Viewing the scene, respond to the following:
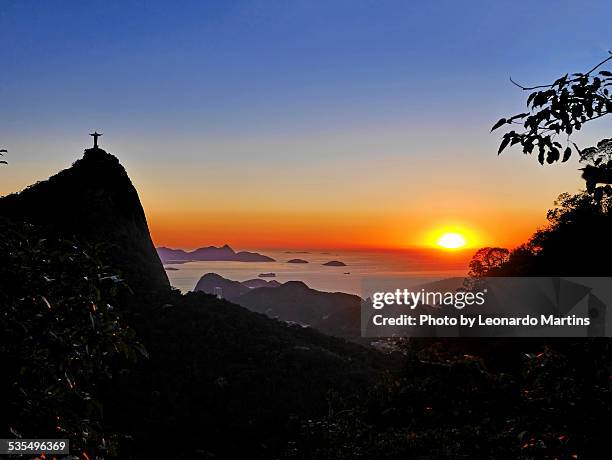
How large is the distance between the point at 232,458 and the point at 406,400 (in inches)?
975

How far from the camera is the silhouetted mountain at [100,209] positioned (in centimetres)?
6278

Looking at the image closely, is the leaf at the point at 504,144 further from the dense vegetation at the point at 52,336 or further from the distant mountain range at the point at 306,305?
the distant mountain range at the point at 306,305

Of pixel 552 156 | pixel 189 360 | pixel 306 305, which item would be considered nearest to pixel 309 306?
pixel 306 305

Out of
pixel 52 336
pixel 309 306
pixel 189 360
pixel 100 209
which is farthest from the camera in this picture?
pixel 309 306

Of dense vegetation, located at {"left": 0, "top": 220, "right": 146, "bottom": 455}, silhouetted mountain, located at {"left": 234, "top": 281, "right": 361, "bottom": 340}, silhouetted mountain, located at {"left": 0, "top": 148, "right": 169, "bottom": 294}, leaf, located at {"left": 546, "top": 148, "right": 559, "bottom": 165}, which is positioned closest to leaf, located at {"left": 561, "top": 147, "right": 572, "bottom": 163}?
leaf, located at {"left": 546, "top": 148, "right": 559, "bottom": 165}

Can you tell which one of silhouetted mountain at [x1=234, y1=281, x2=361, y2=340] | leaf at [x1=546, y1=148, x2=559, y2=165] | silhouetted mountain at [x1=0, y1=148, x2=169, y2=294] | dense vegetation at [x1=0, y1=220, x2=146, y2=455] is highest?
silhouetted mountain at [x1=0, y1=148, x2=169, y2=294]

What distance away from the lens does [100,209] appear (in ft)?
220

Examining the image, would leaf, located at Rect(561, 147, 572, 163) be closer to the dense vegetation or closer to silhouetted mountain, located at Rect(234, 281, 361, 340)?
the dense vegetation

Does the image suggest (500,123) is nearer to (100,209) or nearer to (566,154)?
(566,154)

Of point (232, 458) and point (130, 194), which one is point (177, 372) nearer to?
point (232, 458)

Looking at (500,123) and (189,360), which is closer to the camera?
(500,123)

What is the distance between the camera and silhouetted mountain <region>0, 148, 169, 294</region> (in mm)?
62781

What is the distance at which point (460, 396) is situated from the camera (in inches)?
427

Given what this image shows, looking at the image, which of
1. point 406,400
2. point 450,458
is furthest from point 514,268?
point 450,458
